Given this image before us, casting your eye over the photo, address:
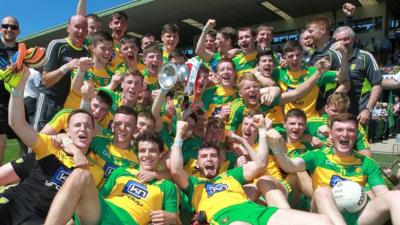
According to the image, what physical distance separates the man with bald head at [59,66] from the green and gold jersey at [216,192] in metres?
2.61

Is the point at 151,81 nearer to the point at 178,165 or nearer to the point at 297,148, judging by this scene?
the point at 178,165

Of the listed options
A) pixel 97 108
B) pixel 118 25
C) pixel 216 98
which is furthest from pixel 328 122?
pixel 118 25

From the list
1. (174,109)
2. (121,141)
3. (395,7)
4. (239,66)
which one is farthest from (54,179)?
(395,7)

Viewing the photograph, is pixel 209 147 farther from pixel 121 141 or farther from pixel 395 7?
pixel 395 7

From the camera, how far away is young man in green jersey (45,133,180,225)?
3240mm

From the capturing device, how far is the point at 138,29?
98.8 ft

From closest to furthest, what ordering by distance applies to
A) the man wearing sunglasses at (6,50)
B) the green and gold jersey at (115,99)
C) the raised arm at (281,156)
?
the raised arm at (281,156)
the green and gold jersey at (115,99)
the man wearing sunglasses at (6,50)

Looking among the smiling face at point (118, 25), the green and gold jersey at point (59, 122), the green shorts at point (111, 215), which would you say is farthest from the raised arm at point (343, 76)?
the smiling face at point (118, 25)

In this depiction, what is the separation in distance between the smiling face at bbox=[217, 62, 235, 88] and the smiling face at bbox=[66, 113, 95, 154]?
2.56 metres

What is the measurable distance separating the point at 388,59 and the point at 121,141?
79.9 feet

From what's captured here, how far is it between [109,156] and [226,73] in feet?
7.83

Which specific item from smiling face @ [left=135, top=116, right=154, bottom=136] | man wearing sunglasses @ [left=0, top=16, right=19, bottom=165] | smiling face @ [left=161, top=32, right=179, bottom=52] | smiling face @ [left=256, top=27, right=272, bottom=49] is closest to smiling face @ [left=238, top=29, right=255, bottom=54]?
smiling face @ [left=256, top=27, right=272, bottom=49]

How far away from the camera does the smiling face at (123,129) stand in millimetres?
4395

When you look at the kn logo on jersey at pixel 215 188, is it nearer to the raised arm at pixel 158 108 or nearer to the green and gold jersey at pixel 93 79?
the raised arm at pixel 158 108
